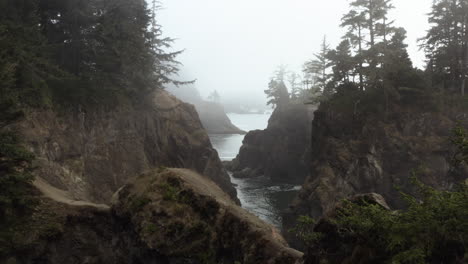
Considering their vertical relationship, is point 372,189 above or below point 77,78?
below

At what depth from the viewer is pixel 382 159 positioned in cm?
3053

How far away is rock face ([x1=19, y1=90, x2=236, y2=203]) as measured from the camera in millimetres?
21094

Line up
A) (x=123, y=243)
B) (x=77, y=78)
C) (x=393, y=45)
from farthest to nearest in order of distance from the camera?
(x=393, y=45) → (x=77, y=78) → (x=123, y=243)

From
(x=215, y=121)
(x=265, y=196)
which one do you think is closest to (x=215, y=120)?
(x=215, y=121)

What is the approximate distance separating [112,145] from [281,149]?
35.2 metres

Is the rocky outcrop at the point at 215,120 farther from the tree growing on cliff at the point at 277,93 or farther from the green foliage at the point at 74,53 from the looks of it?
the green foliage at the point at 74,53

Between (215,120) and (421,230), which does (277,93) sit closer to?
(215,120)

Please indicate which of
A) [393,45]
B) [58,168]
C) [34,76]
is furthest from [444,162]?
[34,76]

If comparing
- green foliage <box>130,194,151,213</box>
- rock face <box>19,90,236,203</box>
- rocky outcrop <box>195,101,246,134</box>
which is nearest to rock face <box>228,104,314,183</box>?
rock face <box>19,90,236,203</box>

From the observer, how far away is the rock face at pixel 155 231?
12.6m

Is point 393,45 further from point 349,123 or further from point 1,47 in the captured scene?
point 1,47

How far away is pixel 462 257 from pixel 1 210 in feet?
50.0

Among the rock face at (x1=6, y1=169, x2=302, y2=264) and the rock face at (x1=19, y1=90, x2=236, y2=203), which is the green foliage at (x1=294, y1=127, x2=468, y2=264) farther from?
the rock face at (x1=19, y1=90, x2=236, y2=203)

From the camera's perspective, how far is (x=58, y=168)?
21141mm
